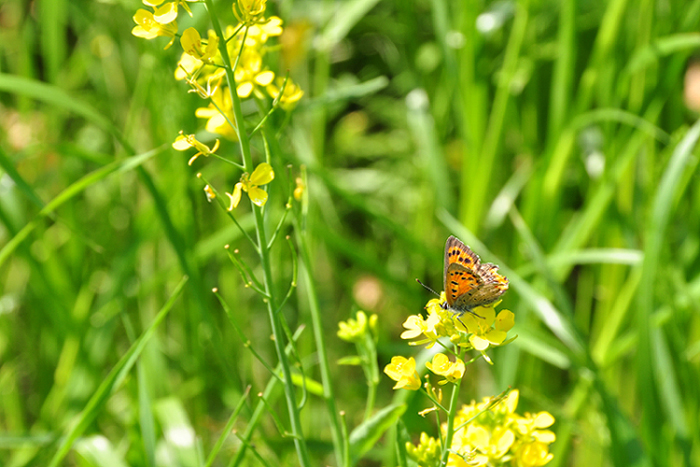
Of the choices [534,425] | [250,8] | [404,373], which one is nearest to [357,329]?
[404,373]

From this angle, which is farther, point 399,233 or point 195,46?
point 399,233

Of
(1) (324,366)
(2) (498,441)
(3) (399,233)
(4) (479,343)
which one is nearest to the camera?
(4) (479,343)

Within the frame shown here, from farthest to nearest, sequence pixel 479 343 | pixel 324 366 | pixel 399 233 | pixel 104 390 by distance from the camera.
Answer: pixel 399 233 < pixel 104 390 < pixel 324 366 < pixel 479 343

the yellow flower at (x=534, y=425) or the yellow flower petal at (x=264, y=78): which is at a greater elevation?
the yellow flower petal at (x=264, y=78)

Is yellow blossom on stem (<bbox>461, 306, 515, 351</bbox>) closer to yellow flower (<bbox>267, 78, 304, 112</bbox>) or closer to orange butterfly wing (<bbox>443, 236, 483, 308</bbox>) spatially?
orange butterfly wing (<bbox>443, 236, 483, 308</bbox>)

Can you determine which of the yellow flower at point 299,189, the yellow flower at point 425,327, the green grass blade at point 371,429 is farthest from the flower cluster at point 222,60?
the green grass blade at point 371,429

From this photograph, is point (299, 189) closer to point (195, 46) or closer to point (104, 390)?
point (195, 46)

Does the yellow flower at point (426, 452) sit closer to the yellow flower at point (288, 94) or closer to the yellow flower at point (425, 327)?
the yellow flower at point (425, 327)
